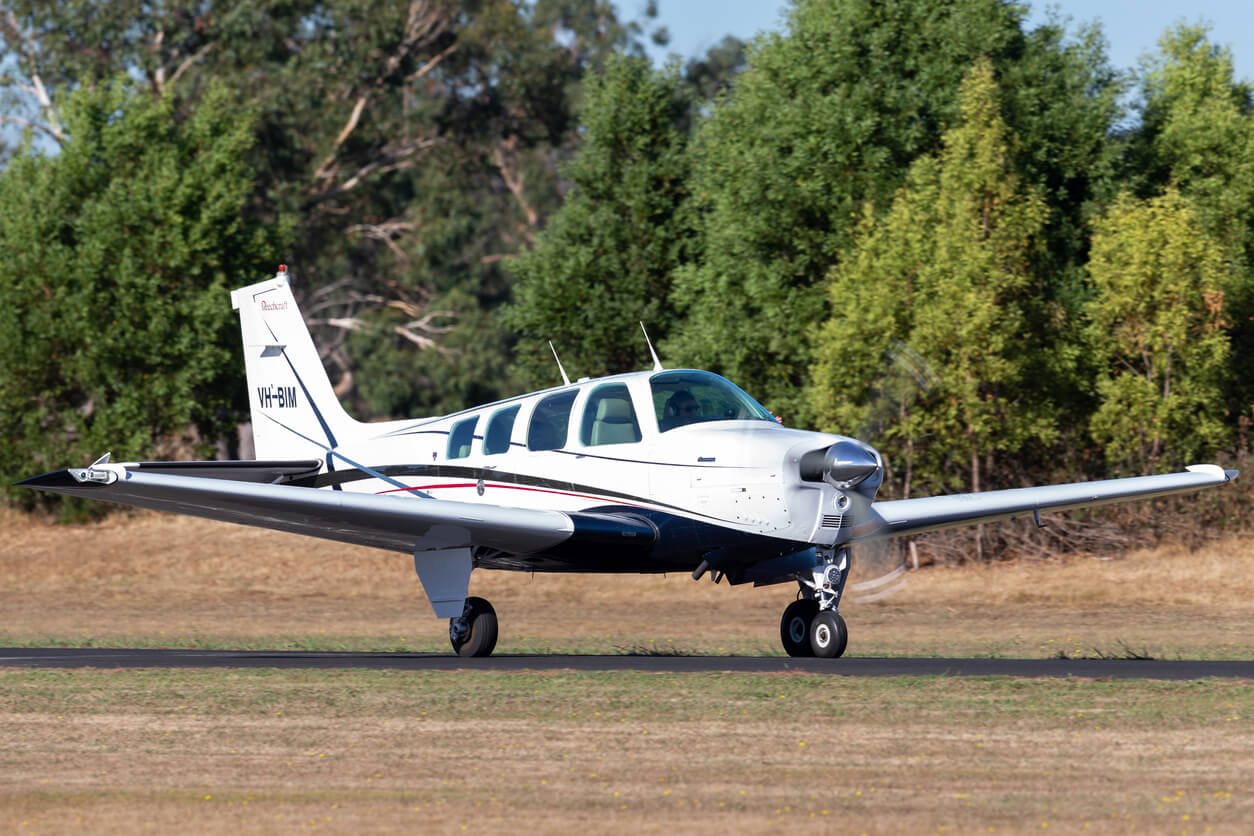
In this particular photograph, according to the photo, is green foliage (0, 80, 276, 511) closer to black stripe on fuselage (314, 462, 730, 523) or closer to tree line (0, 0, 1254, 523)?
tree line (0, 0, 1254, 523)

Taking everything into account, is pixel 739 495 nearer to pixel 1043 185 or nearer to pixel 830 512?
pixel 830 512

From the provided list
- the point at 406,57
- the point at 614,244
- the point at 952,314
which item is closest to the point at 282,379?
the point at 952,314

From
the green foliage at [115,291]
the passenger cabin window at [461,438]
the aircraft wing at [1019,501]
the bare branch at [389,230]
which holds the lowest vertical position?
the aircraft wing at [1019,501]

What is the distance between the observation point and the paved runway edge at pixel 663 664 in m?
14.4

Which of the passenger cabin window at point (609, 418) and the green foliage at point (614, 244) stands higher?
the green foliage at point (614, 244)

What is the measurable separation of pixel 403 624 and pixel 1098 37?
67.9 feet

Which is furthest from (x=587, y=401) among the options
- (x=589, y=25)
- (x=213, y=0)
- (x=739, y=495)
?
(x=589, y=25)

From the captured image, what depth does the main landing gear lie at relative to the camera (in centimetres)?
1581

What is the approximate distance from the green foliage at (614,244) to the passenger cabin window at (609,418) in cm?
2541

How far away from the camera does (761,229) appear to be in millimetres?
36469

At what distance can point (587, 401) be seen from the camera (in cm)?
1652

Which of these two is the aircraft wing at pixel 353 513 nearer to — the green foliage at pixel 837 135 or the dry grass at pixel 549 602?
the dry grass at pixel 549 602

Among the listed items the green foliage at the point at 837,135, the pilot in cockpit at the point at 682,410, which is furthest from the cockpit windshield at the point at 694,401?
the green foliage at the point at 837,135

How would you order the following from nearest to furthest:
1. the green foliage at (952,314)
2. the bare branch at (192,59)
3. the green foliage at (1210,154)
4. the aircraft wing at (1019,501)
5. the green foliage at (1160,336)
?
1. the aircraft wing at (1019,501)
2. the green foliage at (952,314)
3. the green foliage at (1160,336)
4. the green foliage at (1210,154)
5. the bare branch at (192,59)
